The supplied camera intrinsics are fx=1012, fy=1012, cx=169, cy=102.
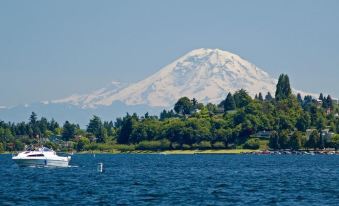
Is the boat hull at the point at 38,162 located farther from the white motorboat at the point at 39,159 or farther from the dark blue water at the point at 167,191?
the dark blue water at the point at 167,191

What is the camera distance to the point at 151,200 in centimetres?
10369

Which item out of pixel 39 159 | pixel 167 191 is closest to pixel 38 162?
pixel 39 159

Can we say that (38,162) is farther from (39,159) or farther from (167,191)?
(167,191)

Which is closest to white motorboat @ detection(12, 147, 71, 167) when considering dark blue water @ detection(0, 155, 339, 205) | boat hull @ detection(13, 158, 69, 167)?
boat hull @ detection(13, 158, 69, 167)

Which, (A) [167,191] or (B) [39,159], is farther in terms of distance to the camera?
(B) [39,159]

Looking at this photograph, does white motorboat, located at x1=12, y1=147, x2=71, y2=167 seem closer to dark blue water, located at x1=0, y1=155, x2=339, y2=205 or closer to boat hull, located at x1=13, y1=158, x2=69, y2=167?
boat hull, located at x1=13, y1=158, x2=69, y2=167

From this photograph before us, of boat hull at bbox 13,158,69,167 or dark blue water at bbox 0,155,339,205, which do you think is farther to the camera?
boat hull at bbox 13,158,69,167

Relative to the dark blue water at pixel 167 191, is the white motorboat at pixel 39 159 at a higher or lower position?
higher

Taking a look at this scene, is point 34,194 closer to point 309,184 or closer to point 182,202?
point 182,202

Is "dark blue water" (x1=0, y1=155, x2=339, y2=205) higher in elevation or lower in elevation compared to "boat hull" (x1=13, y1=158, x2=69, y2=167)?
lower

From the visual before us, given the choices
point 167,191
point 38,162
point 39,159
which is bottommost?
point 167,191

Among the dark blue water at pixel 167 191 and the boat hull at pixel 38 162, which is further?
the boat hull at pixel 38 162

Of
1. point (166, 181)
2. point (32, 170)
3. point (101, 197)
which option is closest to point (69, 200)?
point (101, 197)

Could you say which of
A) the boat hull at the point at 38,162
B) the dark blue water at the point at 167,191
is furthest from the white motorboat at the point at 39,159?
the dark blue water at the point at 167,191
